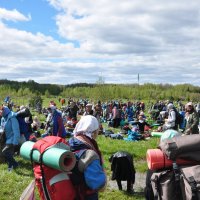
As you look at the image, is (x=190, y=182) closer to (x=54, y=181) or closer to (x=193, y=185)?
(x=193, y=185)

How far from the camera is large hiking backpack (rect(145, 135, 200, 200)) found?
11.2 feet

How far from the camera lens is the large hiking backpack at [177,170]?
3418mm

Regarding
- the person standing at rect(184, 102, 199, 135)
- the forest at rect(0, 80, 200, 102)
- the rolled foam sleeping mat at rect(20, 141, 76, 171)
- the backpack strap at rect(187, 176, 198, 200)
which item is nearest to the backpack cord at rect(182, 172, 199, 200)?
the backpack strap at rect(187, 176, 198, 200)

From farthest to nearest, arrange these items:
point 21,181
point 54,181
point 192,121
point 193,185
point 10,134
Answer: point 192,121
point 10,134
point 21,181
point 54,181
point 193,185

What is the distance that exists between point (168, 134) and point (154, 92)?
8047 cm

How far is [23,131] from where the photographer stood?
11.4 meters

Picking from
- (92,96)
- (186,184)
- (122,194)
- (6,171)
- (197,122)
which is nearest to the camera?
(186,184)

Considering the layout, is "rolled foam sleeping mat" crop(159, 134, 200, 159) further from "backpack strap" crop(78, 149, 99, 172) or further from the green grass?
the green grass

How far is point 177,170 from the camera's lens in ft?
11.5

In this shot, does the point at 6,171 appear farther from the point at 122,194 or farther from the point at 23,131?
the point at 122,194

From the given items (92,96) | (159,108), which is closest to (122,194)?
(159,108)

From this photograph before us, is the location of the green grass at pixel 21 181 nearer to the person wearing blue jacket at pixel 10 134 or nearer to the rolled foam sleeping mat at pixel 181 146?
the person wearing blue jacket at pixel 10 134

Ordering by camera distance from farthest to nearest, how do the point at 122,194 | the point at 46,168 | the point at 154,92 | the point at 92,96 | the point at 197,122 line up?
1. the point at 154,92
2. the point at 92,96
3. the point at 197,122
4. the point at 122,194
5. the point at 46,168

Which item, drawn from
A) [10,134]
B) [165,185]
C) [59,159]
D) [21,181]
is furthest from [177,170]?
[10,134]
